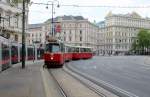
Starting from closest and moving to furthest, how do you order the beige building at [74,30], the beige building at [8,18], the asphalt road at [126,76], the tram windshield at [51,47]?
1. the asphalt road at [126,76]
2. the beige building at [8,18]
3. the tram windshield at [51,47]
4. the beige building at [74,30]

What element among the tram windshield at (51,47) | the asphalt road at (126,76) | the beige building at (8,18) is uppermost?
the beige building at (8,18)

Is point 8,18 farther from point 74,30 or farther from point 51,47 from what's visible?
point 74,30

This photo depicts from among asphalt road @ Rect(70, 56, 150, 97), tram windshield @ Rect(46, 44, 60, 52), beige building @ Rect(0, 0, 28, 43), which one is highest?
beige building @ Rect(0, 0, 28, 43)

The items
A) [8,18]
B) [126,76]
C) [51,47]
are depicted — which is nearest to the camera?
[126,76]

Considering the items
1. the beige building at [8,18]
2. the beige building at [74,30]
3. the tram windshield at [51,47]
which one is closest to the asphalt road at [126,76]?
the tram windshield at [51,47]

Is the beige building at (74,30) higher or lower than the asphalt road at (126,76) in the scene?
higher

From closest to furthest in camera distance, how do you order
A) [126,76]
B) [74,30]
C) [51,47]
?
[126,76]
[51,47]
[74,30]

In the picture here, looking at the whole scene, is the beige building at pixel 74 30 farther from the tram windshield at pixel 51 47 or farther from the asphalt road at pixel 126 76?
the tram windshield at pixel 51 47

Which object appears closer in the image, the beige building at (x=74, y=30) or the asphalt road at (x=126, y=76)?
the asphalt road at (x=126, y=76)

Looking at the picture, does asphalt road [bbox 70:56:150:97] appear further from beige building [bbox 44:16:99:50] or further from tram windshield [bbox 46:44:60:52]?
beige building [bbox 44:16:99:50]

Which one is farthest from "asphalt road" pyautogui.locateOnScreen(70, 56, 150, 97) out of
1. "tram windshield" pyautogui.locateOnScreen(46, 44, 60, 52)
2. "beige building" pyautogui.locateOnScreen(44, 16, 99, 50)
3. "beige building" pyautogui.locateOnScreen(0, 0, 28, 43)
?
"beige building" pyautogui.locateOnScreen(44, 16, 99, 50)

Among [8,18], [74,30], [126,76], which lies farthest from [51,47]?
[74,30]

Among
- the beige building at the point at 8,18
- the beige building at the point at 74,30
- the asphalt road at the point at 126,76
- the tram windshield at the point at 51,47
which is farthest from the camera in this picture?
the beige building at the point at 74,30

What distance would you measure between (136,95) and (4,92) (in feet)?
19.0
